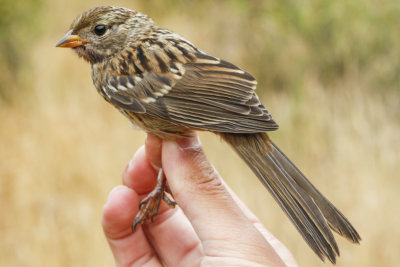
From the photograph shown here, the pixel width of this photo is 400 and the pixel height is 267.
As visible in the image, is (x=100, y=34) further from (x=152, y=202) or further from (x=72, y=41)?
(x=152, y=202)

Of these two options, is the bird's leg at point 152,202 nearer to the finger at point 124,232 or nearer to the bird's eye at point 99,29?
the finger at point 124,232

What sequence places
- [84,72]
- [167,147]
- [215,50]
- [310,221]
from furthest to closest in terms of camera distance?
[215,50]
[84,72]
[167,147]
[310,221]

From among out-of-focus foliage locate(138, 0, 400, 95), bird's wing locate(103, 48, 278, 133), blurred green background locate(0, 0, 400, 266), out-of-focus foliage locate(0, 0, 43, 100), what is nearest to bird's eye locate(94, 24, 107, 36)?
bird's wing locate(103, 48, 278, 133)

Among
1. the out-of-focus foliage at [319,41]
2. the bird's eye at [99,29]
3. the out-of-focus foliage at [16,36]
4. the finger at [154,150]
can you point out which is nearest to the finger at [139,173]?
the finger at [154,150]

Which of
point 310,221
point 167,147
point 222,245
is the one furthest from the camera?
point 167,147

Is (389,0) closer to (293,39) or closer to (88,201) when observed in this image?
(293,39)

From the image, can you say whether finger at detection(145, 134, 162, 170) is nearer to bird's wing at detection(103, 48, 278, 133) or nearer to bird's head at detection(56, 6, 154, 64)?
bird's wing at detection(103, 48, 278, 133)

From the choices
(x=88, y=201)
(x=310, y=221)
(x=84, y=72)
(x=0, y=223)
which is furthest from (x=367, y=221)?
(x=84, y=72)
